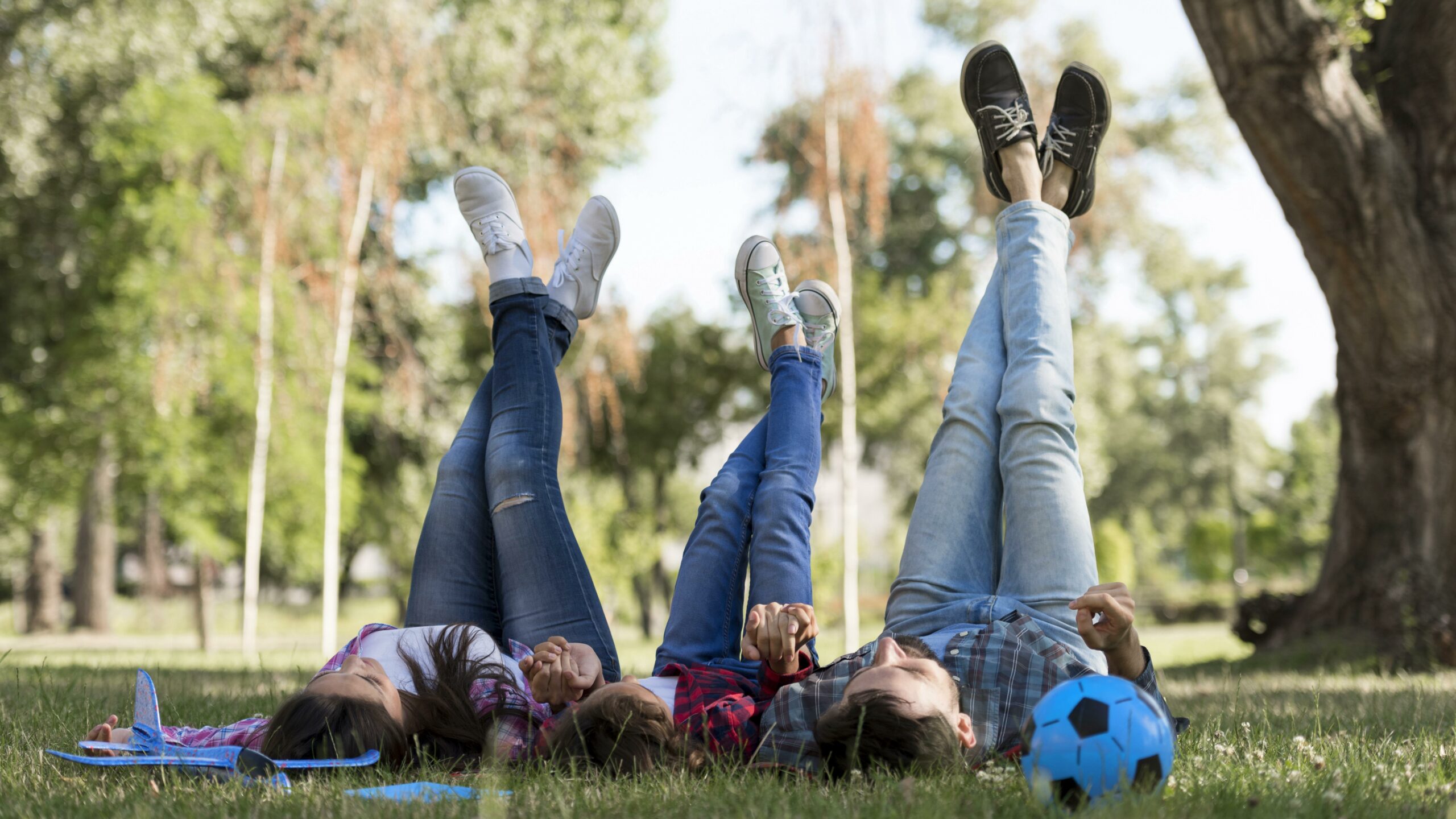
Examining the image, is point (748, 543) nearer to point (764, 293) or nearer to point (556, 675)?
point (556, 675)

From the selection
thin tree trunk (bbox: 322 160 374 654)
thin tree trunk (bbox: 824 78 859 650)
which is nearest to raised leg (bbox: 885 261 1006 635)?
thin tree trunk (bbox: 824 78 859 650)

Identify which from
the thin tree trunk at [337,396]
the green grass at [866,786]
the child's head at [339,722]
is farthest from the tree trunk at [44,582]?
the child's head at [339,722]

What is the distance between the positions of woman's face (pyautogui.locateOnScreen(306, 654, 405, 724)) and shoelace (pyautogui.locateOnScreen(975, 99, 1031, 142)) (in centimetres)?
280

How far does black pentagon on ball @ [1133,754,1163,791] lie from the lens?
79.4 inches

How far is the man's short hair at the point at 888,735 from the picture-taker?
2.39m

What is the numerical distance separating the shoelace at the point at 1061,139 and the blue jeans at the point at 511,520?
199 cm

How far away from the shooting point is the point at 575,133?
19.4 metres

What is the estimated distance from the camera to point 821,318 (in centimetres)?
421

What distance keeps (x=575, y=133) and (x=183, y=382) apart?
333 inches

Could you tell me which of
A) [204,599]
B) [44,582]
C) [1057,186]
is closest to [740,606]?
[1057,186]

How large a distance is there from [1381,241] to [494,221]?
215 inches

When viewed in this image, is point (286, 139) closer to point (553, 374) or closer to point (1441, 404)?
point (553, 374)

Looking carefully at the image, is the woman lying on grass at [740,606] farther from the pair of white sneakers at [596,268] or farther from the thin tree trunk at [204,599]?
the thin tree trunk at [204,599]

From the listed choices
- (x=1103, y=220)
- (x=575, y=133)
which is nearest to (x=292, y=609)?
(x=575, y=133)
